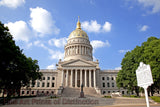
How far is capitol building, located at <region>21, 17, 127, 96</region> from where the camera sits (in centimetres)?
5638

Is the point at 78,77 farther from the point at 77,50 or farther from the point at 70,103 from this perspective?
the point at 70,103

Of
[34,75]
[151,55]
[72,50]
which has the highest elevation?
[72,50]

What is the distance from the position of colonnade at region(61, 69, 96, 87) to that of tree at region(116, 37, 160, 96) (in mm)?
20416

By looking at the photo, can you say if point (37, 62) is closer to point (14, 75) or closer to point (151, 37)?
point (14, 75)

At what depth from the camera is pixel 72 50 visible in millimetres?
78625

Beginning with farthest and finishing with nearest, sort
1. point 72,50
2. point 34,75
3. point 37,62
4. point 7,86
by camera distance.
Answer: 1. point 72,50
2. point 37,62
3. point 34,75
4. point 7,86

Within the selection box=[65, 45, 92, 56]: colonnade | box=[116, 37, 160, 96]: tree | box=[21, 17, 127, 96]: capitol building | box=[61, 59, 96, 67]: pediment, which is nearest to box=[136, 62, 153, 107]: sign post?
box=[116, 37, 160, 96]: tree

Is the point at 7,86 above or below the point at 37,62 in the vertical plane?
below

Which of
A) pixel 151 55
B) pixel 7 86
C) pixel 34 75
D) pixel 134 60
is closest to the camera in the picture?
pixel 151 55

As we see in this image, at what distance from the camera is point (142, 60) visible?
102 feet

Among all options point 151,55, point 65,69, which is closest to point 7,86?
point 65,69

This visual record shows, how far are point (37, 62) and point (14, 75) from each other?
17.1 meters

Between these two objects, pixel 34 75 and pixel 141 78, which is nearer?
pixel 141 78

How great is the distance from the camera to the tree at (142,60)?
2672cm
